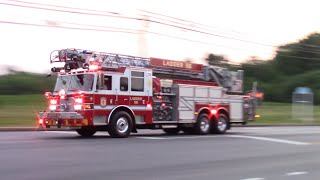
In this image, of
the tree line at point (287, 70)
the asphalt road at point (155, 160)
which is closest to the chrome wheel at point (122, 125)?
the asphalt road at point (155, 160)

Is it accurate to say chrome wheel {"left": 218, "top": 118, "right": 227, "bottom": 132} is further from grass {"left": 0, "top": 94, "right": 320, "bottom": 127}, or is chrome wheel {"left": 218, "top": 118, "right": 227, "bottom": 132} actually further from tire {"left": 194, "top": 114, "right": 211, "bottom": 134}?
grass {"left": 0, "top": 94, "right": 320, "bottom": 127}

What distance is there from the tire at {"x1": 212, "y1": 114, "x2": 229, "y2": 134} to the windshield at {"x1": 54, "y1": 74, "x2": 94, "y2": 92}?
6.67 m

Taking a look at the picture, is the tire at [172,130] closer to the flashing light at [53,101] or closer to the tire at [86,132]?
the tire at [86,132]

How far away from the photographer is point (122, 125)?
18016 mm

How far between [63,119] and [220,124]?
757cm

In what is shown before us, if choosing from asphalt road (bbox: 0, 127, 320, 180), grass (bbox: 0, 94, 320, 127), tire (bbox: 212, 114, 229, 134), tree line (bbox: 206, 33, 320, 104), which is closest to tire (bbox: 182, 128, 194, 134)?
tire (bbox: 212, 114, 229, 134)

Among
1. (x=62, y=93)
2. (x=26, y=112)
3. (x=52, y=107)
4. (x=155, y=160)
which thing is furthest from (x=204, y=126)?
(x=26, y=112)

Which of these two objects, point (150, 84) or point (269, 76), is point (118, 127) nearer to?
point (150, 84)

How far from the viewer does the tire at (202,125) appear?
69.8 ft

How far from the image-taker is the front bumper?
56.1 feet

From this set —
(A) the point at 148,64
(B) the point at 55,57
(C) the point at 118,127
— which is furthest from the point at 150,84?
(B) the point at 55,57

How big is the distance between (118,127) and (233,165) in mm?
6858

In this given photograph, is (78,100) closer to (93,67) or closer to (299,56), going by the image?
(93,67)

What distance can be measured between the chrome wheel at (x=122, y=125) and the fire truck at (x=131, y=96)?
34mm
